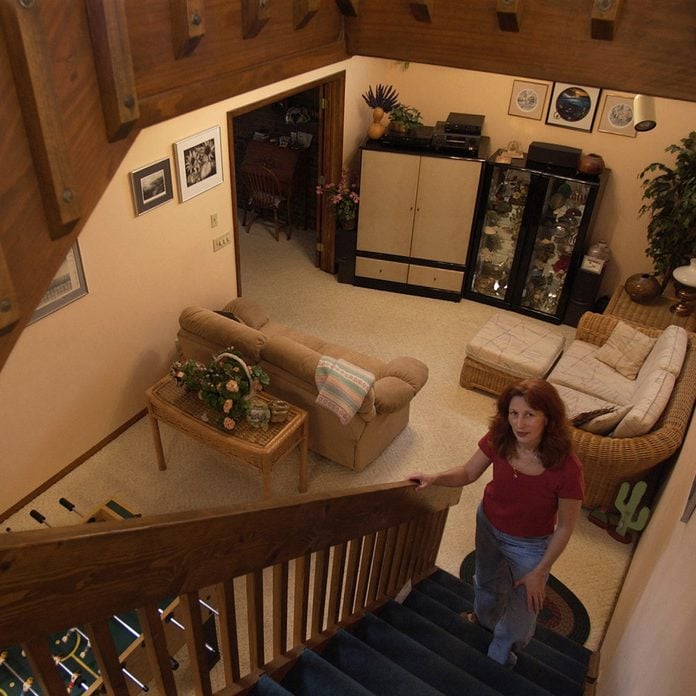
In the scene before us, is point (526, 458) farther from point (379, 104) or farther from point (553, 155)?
point (379, 104)

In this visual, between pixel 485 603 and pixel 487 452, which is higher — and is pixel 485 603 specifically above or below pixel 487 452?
below

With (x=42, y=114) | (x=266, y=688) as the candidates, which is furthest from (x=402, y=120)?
(x=42, y=114)

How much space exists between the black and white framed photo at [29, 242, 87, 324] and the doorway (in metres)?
1.79

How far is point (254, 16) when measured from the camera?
1.40 meters

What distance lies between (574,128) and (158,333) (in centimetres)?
413

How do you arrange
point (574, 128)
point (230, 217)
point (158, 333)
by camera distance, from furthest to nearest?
point (574, 128), point (230, 217), point (158, 333)

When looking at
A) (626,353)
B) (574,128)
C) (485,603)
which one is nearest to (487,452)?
(485,603)

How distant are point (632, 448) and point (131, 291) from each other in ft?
Result: 11.1

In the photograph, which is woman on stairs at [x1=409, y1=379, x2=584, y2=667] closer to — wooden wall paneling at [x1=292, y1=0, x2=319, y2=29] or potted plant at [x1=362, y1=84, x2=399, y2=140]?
wooden wall paneling at [x1=292, y1=0, x2=319, y2=29]

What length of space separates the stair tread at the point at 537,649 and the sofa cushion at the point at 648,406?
1.40 metres

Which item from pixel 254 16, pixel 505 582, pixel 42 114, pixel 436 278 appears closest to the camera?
pixel 42 114

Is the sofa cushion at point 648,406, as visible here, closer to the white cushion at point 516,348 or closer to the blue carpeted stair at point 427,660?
the white cushion at point 516,348

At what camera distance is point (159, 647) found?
1269mm

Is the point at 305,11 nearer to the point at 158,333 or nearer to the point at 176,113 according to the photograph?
the point at 176,113
